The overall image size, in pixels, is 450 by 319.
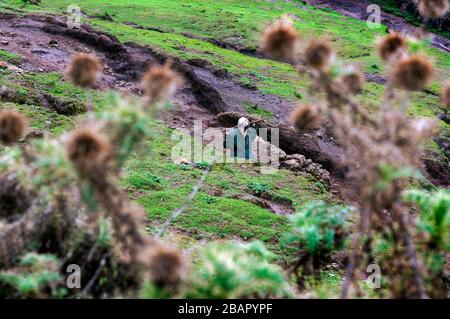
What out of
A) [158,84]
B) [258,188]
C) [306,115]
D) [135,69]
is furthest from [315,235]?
[135,69]

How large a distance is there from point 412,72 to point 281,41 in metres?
0.71

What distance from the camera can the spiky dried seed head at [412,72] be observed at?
2.92 m

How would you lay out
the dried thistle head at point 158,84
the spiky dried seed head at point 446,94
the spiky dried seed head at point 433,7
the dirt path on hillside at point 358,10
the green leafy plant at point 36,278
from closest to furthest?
the green leafy plant at point 36,278
the dried thistle head at point 158,84
the spiky dried seed head at point 446,94
the spiky dried seed head at point 433,7
the dirt path on hillside at point 358,10

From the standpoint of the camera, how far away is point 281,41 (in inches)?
122

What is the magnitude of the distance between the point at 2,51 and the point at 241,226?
26.3 ft

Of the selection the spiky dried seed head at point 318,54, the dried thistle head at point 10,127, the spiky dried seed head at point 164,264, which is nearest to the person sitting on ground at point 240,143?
the dried thistle head at point 10,127

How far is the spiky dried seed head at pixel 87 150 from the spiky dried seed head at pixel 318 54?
1.25m

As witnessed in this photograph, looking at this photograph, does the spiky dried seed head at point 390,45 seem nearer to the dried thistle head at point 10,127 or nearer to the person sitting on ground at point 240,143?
the dried thistle head at point 10,127

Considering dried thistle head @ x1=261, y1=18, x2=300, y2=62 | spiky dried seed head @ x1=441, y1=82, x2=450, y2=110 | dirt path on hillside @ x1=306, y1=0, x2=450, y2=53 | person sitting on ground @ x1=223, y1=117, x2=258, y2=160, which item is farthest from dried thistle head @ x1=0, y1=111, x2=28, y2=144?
dirt path on hillside @ x1=306, y1=0, x2=450, y2=53

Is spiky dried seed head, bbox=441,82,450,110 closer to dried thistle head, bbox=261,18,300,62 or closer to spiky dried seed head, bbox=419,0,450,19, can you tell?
spiky dried seed head, bbox=419,0,450,19

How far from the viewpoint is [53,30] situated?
16203 millimetres

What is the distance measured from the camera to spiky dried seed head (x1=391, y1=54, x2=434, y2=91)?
2.92m

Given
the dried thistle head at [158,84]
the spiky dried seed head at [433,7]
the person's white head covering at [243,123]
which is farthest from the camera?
the person's white head covering at [243,123]
